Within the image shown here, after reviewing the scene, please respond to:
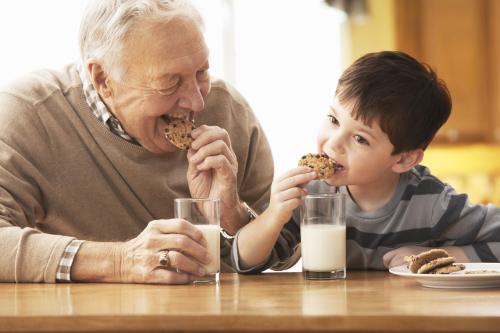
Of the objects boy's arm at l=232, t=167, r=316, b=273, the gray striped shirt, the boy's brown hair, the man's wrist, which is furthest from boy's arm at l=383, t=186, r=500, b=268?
the man's wrist

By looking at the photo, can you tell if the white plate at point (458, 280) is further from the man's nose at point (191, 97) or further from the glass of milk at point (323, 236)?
the man's nose at point (191, 97)

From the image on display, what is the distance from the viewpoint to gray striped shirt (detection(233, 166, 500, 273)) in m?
1.93

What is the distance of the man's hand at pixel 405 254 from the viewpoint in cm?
189

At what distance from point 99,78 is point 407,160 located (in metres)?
0.83

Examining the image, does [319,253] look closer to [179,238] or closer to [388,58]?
[179,238]

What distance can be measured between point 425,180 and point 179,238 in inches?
24.5

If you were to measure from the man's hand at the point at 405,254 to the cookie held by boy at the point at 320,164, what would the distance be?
23 centimetres

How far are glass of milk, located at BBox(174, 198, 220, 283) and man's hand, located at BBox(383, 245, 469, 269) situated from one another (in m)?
0.40

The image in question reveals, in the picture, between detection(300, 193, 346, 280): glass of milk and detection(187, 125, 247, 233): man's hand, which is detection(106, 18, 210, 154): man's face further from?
detection(300, 193, 346, 280): glass of milk

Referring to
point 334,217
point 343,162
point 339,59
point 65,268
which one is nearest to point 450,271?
point 334,217

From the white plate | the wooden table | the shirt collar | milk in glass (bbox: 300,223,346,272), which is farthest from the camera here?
the shirt collar

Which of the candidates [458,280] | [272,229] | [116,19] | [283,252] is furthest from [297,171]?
[116,19]

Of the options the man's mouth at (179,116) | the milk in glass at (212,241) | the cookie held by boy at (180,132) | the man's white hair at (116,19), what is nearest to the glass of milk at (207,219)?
the milk in glass at (212,241)

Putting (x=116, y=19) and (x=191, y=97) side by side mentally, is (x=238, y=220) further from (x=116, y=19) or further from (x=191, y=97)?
(x=116, y=19)
